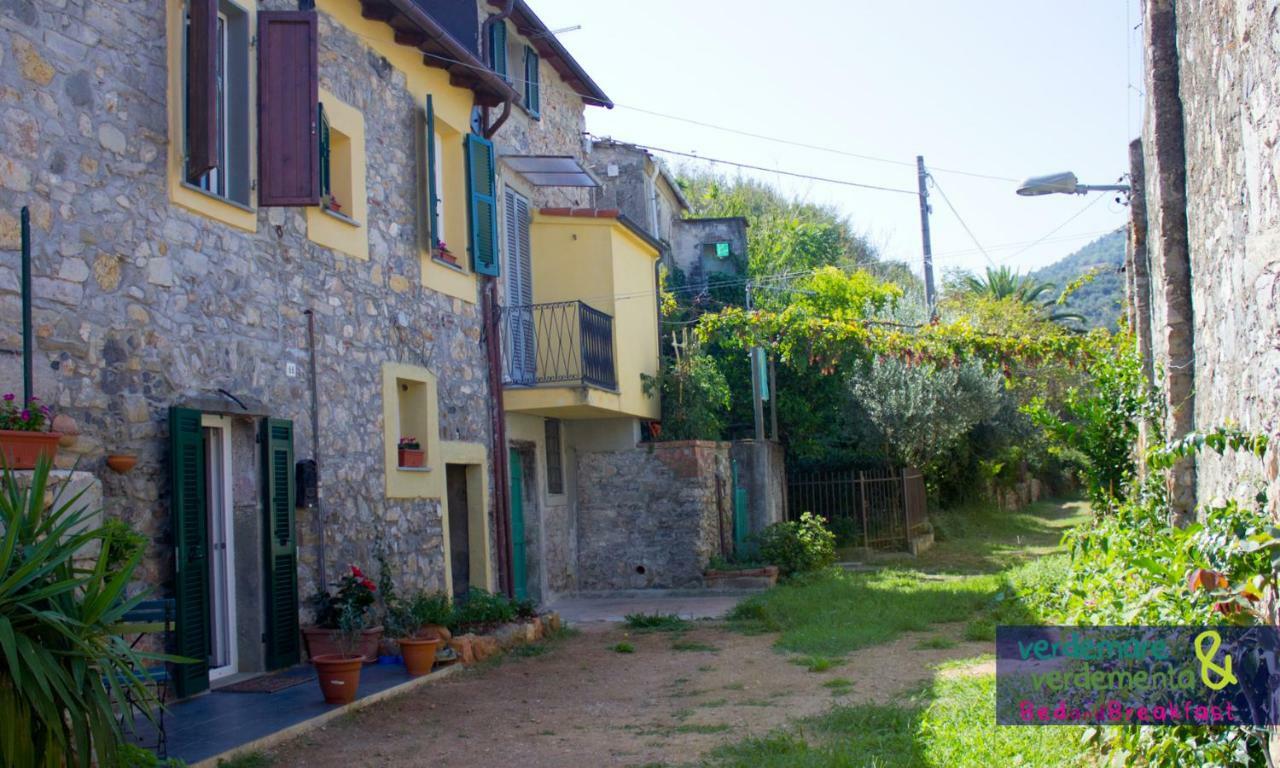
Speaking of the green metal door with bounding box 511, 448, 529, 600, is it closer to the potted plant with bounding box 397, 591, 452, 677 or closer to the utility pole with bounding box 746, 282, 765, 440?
the potted plant with bounding box 397, 591, 452, 677

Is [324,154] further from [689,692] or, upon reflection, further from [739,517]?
[739,517]

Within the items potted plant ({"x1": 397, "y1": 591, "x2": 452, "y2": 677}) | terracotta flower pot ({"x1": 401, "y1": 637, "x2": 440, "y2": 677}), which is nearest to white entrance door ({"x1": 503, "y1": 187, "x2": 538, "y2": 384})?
potted plant ({"x1": 397, "y1": 591, "x2": 452, "y2": 677})

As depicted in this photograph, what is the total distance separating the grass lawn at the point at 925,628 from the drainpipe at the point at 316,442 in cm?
398

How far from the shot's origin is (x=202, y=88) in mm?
7426

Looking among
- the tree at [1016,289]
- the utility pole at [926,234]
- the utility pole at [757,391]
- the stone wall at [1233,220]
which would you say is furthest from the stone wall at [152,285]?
the tree at [1016,289]

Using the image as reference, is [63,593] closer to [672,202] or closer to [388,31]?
[388,31]

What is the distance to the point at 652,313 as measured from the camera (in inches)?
667

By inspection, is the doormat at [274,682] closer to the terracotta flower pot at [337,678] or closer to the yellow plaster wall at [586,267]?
the terracotta flower pot at [337,678]

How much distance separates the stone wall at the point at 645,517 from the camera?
15625mm

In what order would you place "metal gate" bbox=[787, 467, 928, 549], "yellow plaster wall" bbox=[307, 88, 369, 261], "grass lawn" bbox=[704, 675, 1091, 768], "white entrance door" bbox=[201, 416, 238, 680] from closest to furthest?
"grass lawn" bbox=[704, 675, 1091, 768], "white entrance door" bbox=[201, 416, 238, 680], "yellow plaster wall" bbox=[307, 88, 369, 261], "metal gate" bbox=[787, 467, 928, 549]

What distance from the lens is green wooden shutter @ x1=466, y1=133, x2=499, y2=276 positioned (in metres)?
12.0

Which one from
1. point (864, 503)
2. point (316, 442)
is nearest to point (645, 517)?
point (864, 503)

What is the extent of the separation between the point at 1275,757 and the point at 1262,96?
232 centimetres

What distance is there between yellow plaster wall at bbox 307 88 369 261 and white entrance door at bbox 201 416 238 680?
198 cm
